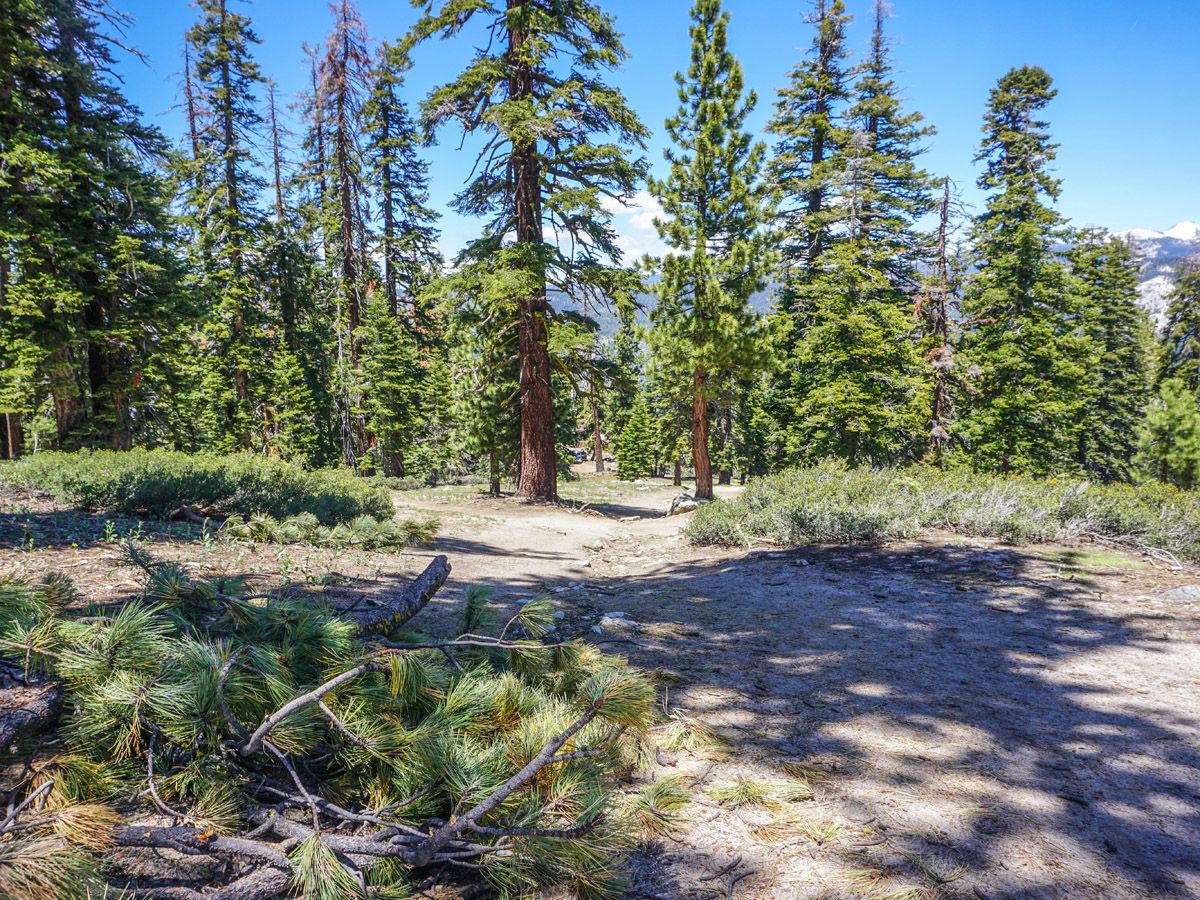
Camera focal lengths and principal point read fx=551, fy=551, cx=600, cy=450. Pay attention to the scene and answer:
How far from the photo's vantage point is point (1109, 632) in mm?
4336

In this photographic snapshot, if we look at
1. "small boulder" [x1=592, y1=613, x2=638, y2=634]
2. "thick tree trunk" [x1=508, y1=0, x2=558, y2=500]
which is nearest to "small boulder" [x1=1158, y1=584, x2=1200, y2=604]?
"small boulder" [x1=592, y1=613, x2=638, y2=634]

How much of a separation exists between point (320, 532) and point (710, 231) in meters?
12.8

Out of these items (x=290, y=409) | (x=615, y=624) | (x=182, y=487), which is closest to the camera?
(x=615, y=624)

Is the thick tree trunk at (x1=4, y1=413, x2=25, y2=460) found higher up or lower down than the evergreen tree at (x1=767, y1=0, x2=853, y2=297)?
lower down

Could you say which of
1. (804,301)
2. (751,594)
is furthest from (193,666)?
(804,301)

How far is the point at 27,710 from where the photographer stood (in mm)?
1707

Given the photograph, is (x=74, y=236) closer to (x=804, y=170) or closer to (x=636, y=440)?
(x=804, y=170)

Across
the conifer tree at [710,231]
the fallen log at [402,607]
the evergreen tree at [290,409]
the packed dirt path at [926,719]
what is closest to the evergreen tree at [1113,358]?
the conifer tree at [710,231]

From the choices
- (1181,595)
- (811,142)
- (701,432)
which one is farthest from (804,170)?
(1181,595)

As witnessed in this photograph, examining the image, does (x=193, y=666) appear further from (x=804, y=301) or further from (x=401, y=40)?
(x=804, y=301)

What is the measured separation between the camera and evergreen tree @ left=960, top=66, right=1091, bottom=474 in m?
19.9

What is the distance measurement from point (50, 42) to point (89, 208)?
3187 mm

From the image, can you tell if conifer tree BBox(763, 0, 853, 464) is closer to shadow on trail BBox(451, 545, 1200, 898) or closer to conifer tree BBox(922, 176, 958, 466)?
conifer tree BBox(922, 176, 958, 466)

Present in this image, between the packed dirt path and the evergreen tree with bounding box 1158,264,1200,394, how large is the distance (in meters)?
32.0
